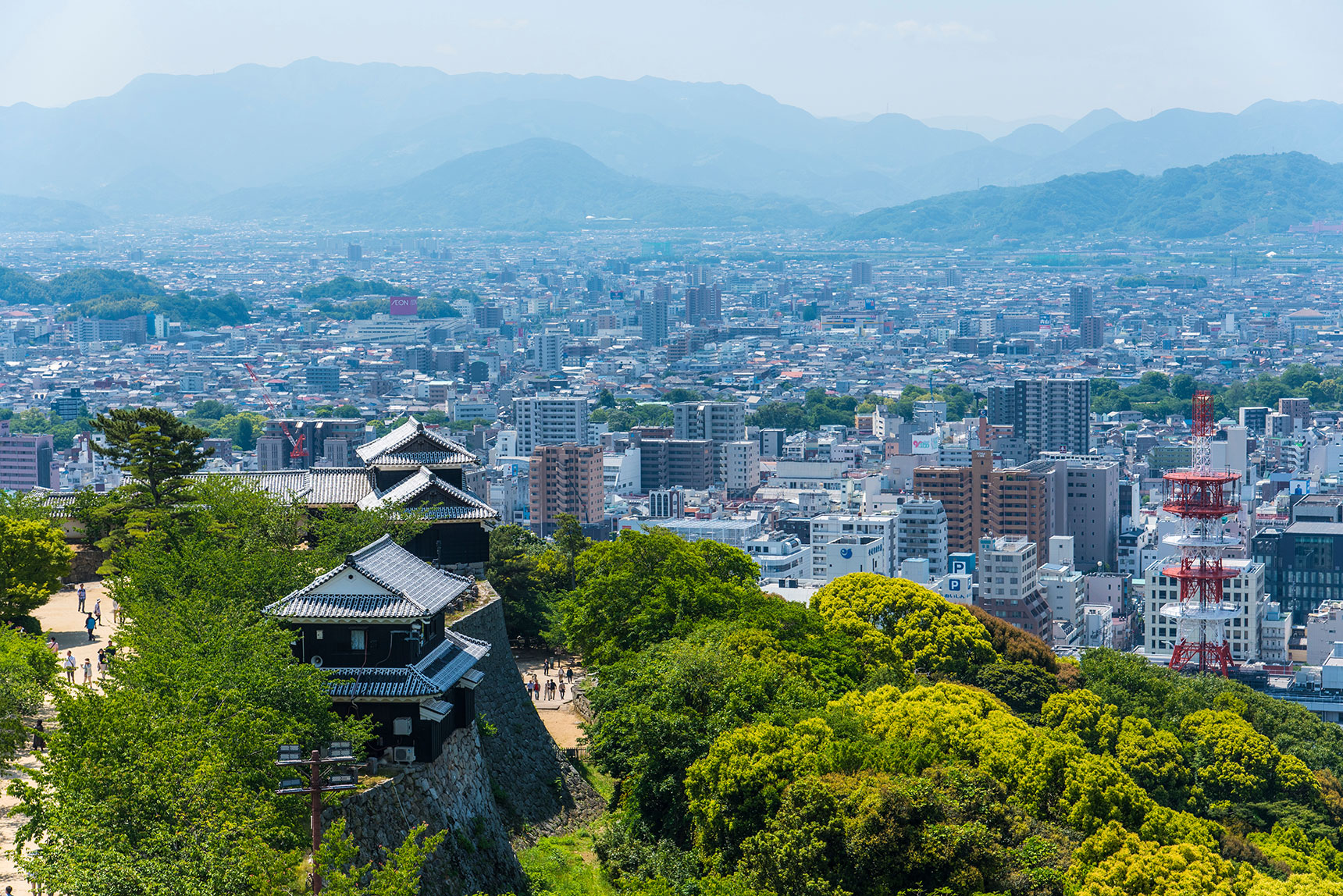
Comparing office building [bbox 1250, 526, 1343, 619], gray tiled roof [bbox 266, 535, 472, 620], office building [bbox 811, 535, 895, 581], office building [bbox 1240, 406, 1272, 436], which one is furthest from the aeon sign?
gray tiled roof [bbox 266, 535, 472, 620]

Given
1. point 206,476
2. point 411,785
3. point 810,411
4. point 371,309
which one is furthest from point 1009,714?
point 371,309

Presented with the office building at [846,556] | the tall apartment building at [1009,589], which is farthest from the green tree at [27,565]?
the office building at [846,556]

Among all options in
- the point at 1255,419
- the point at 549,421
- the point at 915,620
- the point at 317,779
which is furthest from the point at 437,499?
the point at 1255,419

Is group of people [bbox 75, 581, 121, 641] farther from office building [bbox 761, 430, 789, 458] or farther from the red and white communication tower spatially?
office building [bbox 761, 430, 789, 458]

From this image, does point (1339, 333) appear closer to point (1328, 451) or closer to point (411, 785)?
point (1328, 451)

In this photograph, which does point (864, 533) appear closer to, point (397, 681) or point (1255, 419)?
point (397, 681)

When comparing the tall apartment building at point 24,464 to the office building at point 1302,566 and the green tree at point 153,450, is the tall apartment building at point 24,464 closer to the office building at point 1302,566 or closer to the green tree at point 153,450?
the office building at point 1302,566
